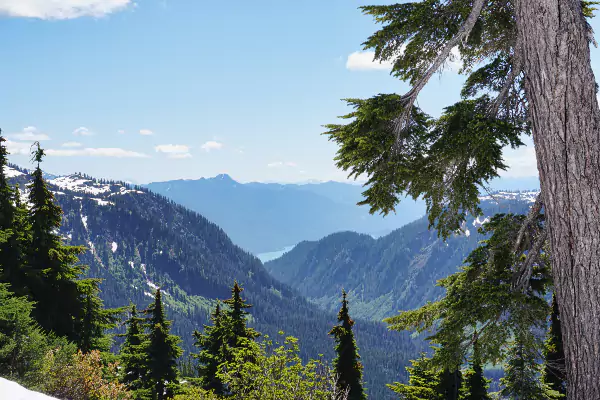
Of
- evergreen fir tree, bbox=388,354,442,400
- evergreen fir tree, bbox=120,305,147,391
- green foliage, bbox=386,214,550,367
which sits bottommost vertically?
evergreen fir tree, bbox=120,305,147,391

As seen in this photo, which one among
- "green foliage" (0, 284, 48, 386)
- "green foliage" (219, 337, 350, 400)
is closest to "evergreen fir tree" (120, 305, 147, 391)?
"green foliage" (0, 284, 48, 386)

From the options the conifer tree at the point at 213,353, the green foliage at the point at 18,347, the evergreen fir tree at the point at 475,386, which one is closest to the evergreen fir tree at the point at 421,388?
the evergreen fir tree at the point at 475,386

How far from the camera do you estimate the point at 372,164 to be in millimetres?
7016

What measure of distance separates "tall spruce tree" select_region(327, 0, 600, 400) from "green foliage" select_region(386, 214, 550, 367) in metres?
0.29

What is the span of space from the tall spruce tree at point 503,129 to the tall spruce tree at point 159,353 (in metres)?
27.6

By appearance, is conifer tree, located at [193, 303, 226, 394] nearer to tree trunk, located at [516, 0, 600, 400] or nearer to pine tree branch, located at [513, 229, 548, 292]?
pine tree branch, located at [513, 229, 548, 292]

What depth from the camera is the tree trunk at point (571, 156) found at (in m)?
4.90

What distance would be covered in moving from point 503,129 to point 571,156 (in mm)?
1553

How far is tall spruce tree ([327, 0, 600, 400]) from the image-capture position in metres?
4.94

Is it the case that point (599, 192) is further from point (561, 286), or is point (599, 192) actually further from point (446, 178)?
point (446, 178)

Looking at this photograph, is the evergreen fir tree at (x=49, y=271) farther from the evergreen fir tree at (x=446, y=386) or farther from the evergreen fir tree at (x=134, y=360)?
the evergreen fir tree at (x=446, y=386)

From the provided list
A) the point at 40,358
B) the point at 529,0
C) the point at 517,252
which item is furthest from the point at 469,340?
the point at 40,358

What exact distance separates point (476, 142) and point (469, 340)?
3422 mm

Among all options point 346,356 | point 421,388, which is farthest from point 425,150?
point 346,356
